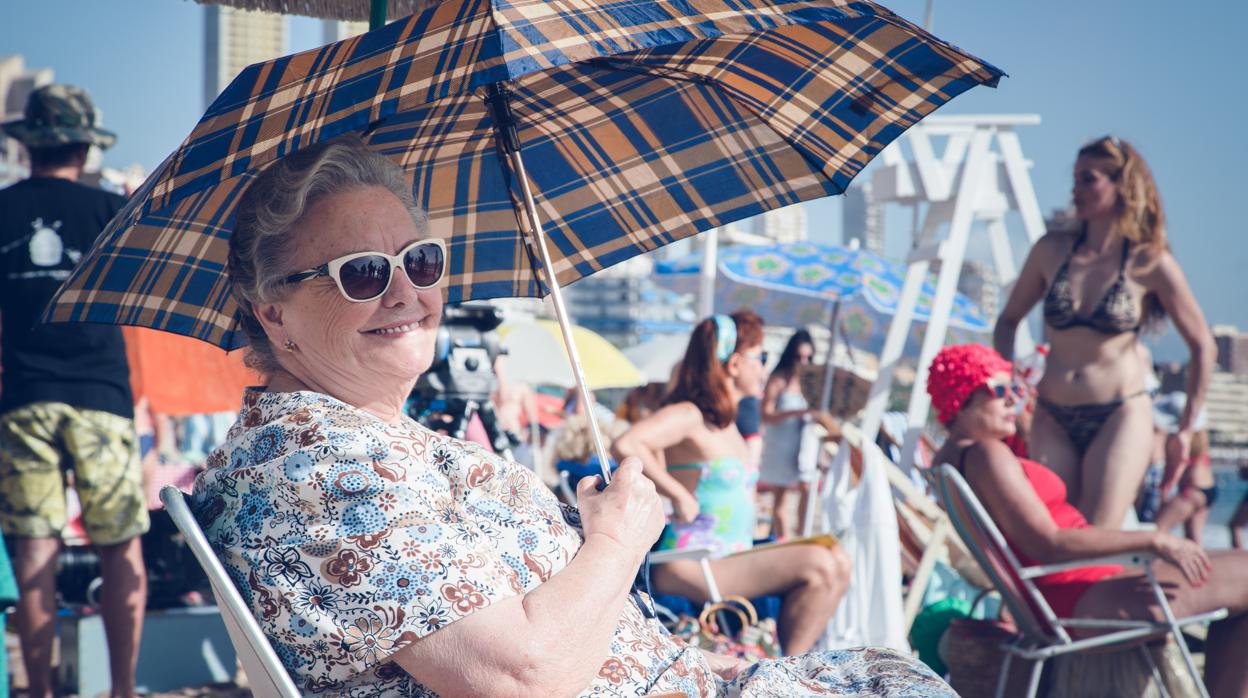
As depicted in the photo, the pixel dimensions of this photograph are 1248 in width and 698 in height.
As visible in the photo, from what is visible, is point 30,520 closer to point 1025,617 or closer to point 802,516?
point 1025,617

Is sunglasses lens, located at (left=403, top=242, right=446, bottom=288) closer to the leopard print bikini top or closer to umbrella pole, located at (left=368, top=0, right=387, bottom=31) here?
umbrella pole, located at (left=368, top=0, right=387, bottom=31)

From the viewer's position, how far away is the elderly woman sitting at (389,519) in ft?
5.35

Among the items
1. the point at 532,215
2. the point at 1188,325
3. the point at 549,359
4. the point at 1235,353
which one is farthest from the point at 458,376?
the point at 1235,353

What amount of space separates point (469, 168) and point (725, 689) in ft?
4.26

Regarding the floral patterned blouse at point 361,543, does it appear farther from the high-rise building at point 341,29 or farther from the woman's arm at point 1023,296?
the woman's arm at point 1023,296

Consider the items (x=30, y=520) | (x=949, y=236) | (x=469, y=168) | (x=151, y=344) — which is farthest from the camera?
(x=949, y=236)

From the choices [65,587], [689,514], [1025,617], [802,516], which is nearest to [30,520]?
[65,587]

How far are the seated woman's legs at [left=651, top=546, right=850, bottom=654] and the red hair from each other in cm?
97

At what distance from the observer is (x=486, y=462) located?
6.59 feet

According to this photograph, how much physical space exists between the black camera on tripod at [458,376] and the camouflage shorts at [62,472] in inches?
42.7

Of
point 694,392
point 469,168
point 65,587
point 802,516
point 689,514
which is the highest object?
point 469,168

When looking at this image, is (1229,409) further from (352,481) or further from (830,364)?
(352,481)

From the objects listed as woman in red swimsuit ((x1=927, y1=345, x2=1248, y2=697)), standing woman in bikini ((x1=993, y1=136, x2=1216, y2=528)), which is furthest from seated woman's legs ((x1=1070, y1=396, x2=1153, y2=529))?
woman in red swimsuit ((x1=927, y1=345, x2=1248, y2=697))

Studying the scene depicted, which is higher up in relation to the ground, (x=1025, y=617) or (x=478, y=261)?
(x=478, y=261)
